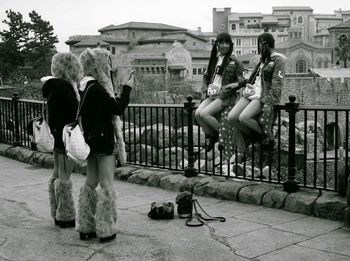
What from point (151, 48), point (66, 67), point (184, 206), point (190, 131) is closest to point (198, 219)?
point (184, 206)

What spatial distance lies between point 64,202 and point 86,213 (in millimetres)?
624

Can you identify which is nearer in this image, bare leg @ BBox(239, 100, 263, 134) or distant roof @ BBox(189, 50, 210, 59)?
bare leg @ BBox(239, 100, 263, 134)

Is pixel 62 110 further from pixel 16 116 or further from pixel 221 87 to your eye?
pixel 16 116

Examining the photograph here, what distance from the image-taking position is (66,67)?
17.9 feet

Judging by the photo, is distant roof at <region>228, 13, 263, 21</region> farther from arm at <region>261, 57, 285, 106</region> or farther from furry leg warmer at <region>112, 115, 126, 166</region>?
furry leg warmer at <region>112, 115, 126, 166</region>

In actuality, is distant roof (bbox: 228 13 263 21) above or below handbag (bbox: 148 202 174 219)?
above

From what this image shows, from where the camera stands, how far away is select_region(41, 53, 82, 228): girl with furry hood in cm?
536

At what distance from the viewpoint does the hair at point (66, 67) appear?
5438mm

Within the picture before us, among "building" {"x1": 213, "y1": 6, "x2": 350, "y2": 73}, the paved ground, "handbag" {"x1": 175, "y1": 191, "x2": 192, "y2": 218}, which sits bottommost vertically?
the paved ground

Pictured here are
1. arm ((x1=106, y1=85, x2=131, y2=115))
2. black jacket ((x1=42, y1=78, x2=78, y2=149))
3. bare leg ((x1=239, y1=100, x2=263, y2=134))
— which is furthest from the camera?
bare leg ((x1=239, y1=100, x2=263, y2=134))

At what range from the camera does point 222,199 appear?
6.77 m

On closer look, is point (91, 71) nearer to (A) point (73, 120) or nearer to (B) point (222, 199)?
(A) point (73, 120)

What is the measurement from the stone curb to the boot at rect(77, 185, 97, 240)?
213 cm

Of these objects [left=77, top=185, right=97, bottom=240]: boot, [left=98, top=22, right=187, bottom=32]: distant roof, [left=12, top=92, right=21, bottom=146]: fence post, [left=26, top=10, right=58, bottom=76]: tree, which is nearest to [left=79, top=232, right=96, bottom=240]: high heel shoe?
[left=77, top=185, right=97, bottom=240]: boot
